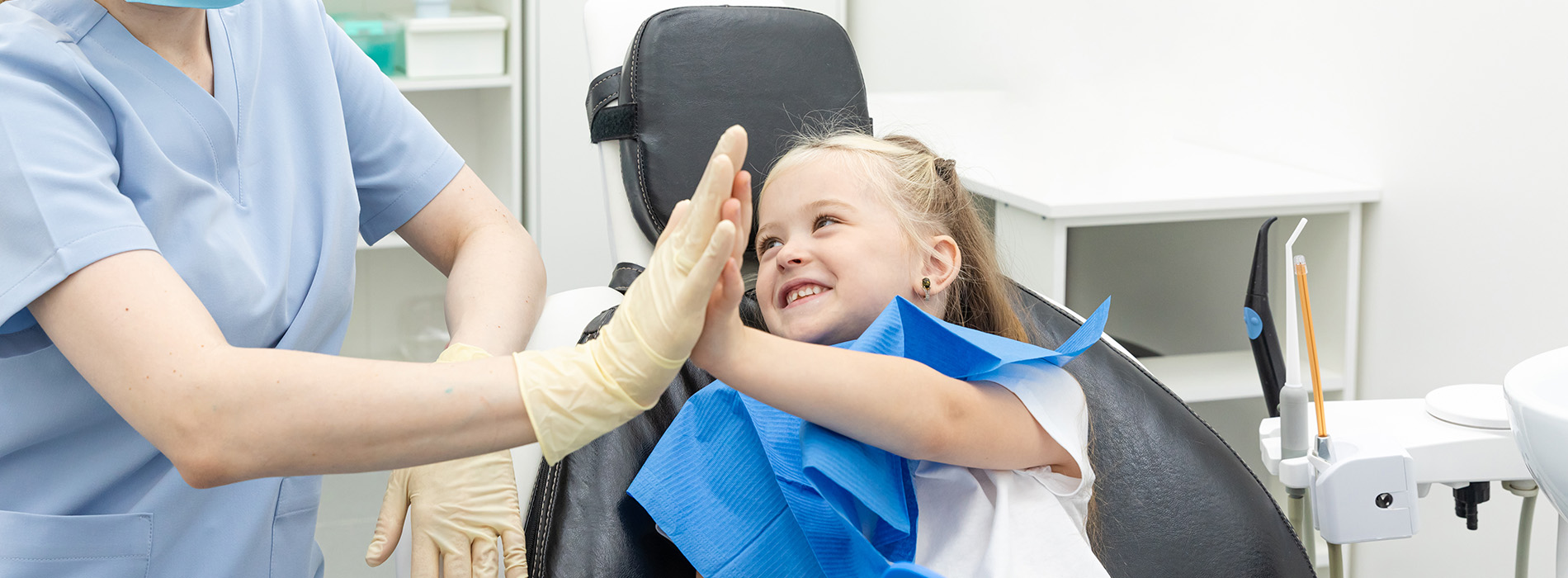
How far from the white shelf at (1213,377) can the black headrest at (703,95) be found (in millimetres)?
611

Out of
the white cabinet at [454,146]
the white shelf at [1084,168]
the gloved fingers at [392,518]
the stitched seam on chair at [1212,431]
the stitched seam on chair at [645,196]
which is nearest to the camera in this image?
the gloved fingers at [392,518]

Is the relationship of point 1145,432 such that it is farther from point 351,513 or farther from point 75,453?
point 351,513

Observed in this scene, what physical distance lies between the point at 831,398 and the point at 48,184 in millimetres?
519

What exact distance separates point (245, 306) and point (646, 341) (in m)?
0.34

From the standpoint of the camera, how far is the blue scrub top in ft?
2.40

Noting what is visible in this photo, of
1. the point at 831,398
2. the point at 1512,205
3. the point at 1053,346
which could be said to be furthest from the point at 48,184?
the point at 1512,205

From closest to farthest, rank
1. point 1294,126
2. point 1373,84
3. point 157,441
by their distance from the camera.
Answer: point 157,441
point 1373,84
point 1294,126

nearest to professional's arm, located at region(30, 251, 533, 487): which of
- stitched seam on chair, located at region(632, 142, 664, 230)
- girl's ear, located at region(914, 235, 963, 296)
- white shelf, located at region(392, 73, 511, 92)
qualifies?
girl's ear, located at region(914, 235, 963, 296)

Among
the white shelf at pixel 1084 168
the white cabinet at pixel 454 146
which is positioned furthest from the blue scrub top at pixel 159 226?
the white cabinet at pixel 454 146

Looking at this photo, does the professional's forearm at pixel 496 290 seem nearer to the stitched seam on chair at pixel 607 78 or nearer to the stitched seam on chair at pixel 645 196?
the stitched seam on chair at pixel 645 196

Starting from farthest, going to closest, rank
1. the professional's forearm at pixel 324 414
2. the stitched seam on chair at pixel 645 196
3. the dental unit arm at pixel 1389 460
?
1. the stitched seam on chair at pixel 645 196
2. the dental unit arm at pixel 1389 460
3. the professional's forearm at pixel 324 414

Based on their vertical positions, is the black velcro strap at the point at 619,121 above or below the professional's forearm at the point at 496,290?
above

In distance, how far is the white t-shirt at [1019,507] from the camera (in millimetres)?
953

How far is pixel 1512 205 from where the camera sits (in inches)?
57.9
